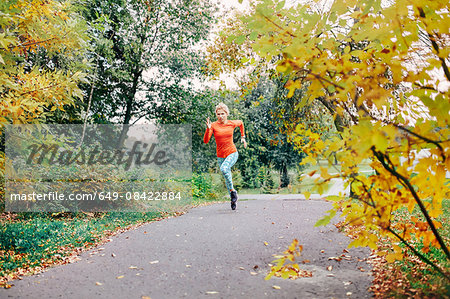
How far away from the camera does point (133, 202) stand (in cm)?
955

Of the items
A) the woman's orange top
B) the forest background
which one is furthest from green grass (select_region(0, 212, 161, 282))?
the woman's orange top

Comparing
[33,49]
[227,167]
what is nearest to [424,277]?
[227,167]

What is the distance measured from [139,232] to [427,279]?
184 inches

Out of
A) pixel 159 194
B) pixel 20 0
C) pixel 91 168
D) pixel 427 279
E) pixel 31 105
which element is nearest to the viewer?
pixel 427 279

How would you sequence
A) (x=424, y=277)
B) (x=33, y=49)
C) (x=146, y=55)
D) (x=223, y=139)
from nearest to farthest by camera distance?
(x=424, y=277)
(x=33, y=49)
(x=223, y=139)
(x=146, y=55)

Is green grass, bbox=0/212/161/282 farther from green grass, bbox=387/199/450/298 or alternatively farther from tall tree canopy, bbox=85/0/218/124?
tall tree canopy, bbox=85/0/218/124

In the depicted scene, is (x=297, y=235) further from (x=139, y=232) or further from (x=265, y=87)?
(x=265, y=87)

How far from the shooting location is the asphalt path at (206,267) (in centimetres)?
347

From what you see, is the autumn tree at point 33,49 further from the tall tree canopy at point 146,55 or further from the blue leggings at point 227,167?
the tall tree canopy at point 146,55

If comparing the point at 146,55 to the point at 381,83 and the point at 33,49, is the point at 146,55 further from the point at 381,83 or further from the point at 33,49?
the point at 381,83

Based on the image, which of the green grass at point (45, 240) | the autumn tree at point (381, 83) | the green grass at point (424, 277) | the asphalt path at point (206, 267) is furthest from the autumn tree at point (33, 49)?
the green grass at point (424, 277)

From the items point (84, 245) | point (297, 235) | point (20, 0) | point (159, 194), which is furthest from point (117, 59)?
point (297, 235)

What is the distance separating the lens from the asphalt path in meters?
3.47

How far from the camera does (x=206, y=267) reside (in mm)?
4215
